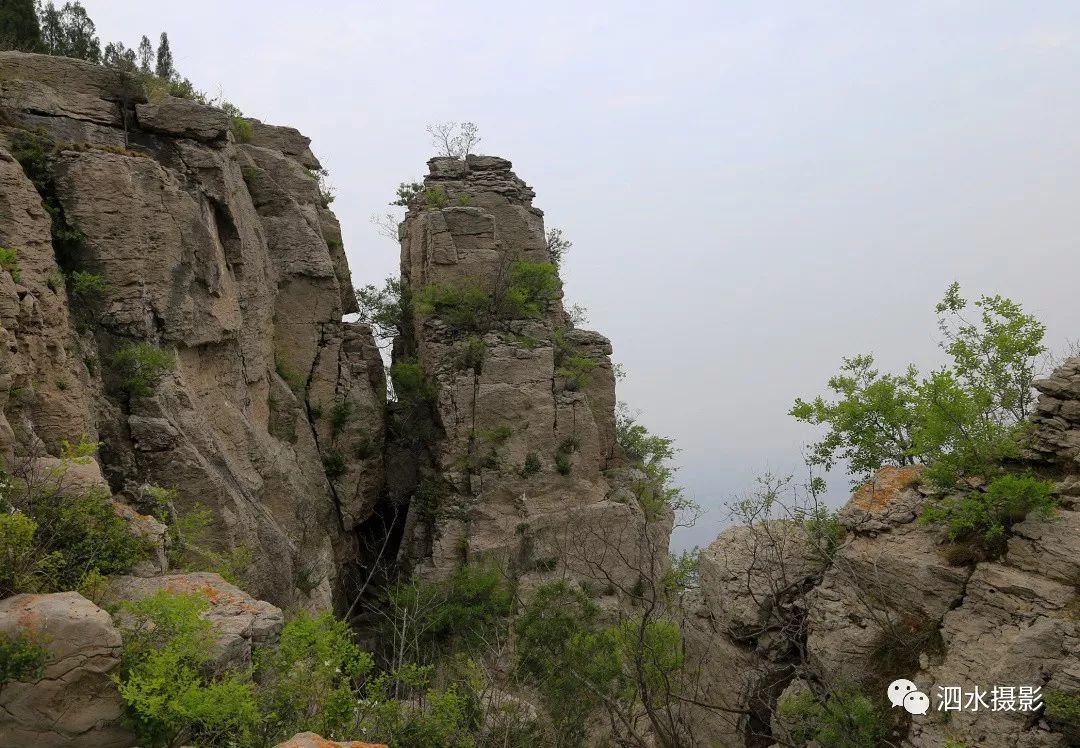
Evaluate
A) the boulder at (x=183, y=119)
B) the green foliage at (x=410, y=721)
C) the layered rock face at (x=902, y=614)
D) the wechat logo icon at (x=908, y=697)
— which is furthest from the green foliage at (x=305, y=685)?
the boulder at (x=183, y=119)

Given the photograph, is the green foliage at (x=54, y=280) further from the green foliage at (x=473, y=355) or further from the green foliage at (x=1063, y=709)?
the green foliage at (x=1063, y=709)

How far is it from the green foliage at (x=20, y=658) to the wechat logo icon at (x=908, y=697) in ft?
37.3

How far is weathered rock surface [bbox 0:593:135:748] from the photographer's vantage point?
812 cm

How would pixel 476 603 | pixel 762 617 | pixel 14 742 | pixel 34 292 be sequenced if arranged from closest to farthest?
pixel 14 742, pixel 34 292, pixel 762 617, pixel 476 603

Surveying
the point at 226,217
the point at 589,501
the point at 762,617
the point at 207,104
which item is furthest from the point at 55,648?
the point at 589,501

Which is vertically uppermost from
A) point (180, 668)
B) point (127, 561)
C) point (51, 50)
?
point (51, 50)

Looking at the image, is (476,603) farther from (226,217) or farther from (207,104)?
(207,104)

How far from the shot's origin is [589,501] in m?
25.6

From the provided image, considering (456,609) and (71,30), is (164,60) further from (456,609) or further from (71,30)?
(456,609)

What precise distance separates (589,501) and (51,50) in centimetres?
2164

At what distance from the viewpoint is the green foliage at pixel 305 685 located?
9.77 metres

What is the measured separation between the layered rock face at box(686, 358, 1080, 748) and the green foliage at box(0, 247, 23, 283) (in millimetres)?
13345

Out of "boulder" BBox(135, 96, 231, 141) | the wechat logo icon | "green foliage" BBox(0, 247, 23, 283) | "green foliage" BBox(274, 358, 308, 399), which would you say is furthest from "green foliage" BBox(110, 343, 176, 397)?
the wechat logo icon

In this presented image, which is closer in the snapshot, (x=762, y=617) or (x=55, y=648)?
(x=55, y=648)
